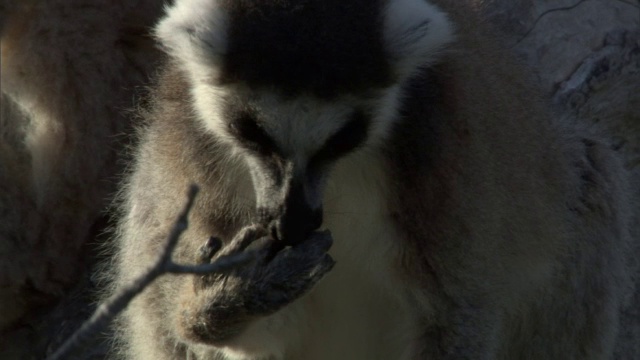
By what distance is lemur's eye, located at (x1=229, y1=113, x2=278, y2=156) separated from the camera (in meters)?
4.25

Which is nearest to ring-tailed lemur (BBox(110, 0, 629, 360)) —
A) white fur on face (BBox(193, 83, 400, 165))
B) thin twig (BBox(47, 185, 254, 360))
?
white fur on face (BBox(193, 83, 400, 165))

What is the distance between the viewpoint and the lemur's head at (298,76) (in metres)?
4.18

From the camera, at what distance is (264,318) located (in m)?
5.14

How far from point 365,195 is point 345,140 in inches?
25.0

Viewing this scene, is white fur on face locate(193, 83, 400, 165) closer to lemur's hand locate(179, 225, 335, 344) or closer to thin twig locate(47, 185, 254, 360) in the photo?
lemur's hand locate(179, 225, 335, 344)

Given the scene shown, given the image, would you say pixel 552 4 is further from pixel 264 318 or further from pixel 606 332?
pixel 264 318

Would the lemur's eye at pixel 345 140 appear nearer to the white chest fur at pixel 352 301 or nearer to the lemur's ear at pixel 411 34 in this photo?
the lemur's ear at pixel 411 34

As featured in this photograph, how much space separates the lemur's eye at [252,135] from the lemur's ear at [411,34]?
1.91ft

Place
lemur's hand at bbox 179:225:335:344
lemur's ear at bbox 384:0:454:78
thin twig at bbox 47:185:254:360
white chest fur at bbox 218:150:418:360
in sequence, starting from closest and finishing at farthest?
thin twig at bbox 47:185:254:360
lemur's ear at bbox 384:0:454:78
lemur's hand at bbox 179:225:335:344
white chest fur at bbox 218:150:418:360

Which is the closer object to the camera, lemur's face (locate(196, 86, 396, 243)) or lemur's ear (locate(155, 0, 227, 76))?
lemur's face (locate(196, 86, 396, 243))

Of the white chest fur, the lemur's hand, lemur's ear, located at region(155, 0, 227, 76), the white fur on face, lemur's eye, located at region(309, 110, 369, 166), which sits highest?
lemur's ear, located at region(155, 0, 227, 76)

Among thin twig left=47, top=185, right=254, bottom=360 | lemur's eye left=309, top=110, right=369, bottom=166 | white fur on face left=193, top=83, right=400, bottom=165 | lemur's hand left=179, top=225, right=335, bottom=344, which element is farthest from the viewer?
lemur's hand left=179, top=225, right=335, bottom=344

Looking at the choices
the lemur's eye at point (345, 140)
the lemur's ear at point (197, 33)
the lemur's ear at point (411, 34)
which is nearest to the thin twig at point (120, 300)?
the lemur's eye at point (345, 140)

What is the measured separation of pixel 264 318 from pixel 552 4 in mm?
3613
